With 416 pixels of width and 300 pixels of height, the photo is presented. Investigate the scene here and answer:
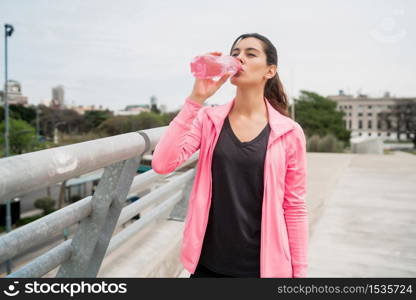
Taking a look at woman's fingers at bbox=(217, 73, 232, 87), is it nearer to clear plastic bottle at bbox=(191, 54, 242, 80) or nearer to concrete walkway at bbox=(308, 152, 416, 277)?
clear plastic bottle at bbox=(191, 54, 242, 80)

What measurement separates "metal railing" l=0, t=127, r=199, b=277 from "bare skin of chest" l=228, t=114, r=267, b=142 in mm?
361

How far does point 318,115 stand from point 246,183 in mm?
53864

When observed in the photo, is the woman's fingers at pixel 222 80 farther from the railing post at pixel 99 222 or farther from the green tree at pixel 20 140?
the green tree at pixel 20 140

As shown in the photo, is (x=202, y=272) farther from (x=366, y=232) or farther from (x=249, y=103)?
(x=366, y=232)

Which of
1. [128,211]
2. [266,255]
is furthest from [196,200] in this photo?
[128,211]

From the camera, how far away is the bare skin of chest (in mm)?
1519

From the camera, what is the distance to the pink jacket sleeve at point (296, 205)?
151cm

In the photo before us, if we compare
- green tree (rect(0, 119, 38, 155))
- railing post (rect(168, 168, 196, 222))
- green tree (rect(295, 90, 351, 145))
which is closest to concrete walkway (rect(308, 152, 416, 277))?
railing post (rect(168, 168, 196, 222))

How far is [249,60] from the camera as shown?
1.49 meters

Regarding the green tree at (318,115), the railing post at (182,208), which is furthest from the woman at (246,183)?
the green tree at (318,115)

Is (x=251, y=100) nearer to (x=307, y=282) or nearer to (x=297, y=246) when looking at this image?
(x=297, y=246)

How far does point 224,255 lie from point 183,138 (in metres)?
0.46

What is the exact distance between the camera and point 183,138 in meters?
1.45

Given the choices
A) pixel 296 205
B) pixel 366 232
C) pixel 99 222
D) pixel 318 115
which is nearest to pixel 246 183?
pixel 296 205
